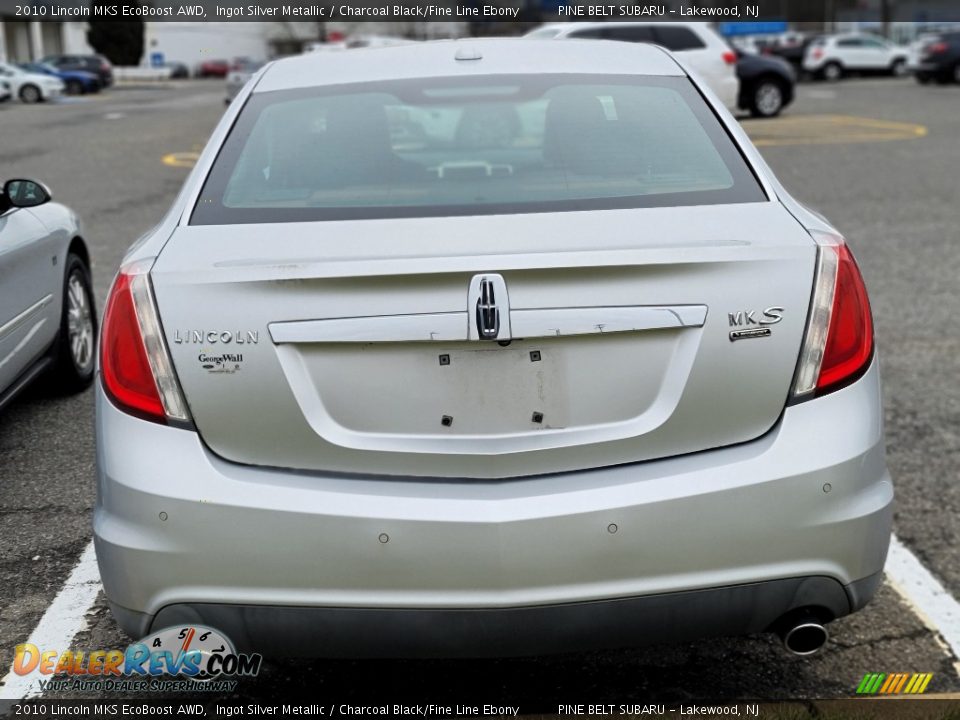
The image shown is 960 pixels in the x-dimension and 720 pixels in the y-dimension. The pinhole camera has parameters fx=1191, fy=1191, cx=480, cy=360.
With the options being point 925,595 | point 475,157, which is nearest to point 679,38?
point 475,157

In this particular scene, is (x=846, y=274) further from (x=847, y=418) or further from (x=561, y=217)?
(x=561, y=217)

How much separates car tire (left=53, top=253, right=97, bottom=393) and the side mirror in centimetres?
65

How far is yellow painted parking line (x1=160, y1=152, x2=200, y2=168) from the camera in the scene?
55.0 ft

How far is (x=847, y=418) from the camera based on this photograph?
2.58 m

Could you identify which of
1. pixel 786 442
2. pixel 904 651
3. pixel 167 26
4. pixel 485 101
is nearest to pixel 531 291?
pixel 786 442

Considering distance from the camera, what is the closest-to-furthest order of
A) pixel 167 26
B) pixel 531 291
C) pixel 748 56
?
pixel 531 291 < pixel 748 56 < pixel 167 26

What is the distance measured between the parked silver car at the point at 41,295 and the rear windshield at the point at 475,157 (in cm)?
160

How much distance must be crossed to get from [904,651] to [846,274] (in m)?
1.24

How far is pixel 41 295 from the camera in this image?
4.94 meters

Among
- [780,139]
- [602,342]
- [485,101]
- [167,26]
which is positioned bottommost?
[167,26]

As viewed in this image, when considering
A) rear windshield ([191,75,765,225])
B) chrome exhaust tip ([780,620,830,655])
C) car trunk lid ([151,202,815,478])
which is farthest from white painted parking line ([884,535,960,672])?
rear windshield ([191,75,765,225])

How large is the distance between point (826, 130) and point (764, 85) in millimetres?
3333

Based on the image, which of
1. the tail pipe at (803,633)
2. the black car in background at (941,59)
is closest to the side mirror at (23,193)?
the tail pipe at (803,633)

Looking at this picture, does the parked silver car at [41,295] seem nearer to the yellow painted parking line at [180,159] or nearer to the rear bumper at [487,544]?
the rear bumper at [487,544]
